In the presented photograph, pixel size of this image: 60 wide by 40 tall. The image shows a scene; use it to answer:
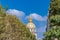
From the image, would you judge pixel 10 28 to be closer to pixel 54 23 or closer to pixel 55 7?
pixel 54 23

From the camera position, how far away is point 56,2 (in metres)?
21.3

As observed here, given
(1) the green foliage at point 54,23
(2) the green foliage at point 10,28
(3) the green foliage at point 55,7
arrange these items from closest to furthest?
(1) the green foliage at point 54,23 → (3) the green foliage at point 55,7 → (2) the green foliage at point 10,28

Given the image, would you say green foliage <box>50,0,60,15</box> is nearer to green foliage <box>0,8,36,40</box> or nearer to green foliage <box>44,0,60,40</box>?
green foliage <box>44,0,60,40</box>

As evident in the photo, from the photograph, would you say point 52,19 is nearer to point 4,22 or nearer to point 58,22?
point 58,22

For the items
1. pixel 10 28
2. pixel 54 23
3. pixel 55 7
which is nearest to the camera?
pixel 54 23

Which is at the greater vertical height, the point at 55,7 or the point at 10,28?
the point at 55,7

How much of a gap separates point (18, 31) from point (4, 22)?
5.50ft

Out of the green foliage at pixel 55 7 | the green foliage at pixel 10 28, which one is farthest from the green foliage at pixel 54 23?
the green foliage at pixel 10 28

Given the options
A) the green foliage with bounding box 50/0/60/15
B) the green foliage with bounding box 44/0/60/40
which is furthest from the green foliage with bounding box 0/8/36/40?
the green foliage with bounding box 50/0/60/15

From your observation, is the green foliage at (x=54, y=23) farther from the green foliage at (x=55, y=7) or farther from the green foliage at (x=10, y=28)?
the green foliage at (x=10, y=28)

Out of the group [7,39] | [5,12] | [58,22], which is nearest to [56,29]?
[58,22]

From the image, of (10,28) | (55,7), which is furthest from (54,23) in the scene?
(10,28)

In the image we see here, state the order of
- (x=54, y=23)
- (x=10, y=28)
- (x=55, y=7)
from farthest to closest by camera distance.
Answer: (x=10, y=28), (x=55, y=7), (x=54, y=23)

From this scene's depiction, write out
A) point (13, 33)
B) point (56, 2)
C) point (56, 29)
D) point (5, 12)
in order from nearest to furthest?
1. point (56, 29)
2. point (56, 2)
3. point (13, 33)
4. point (5, 12)
